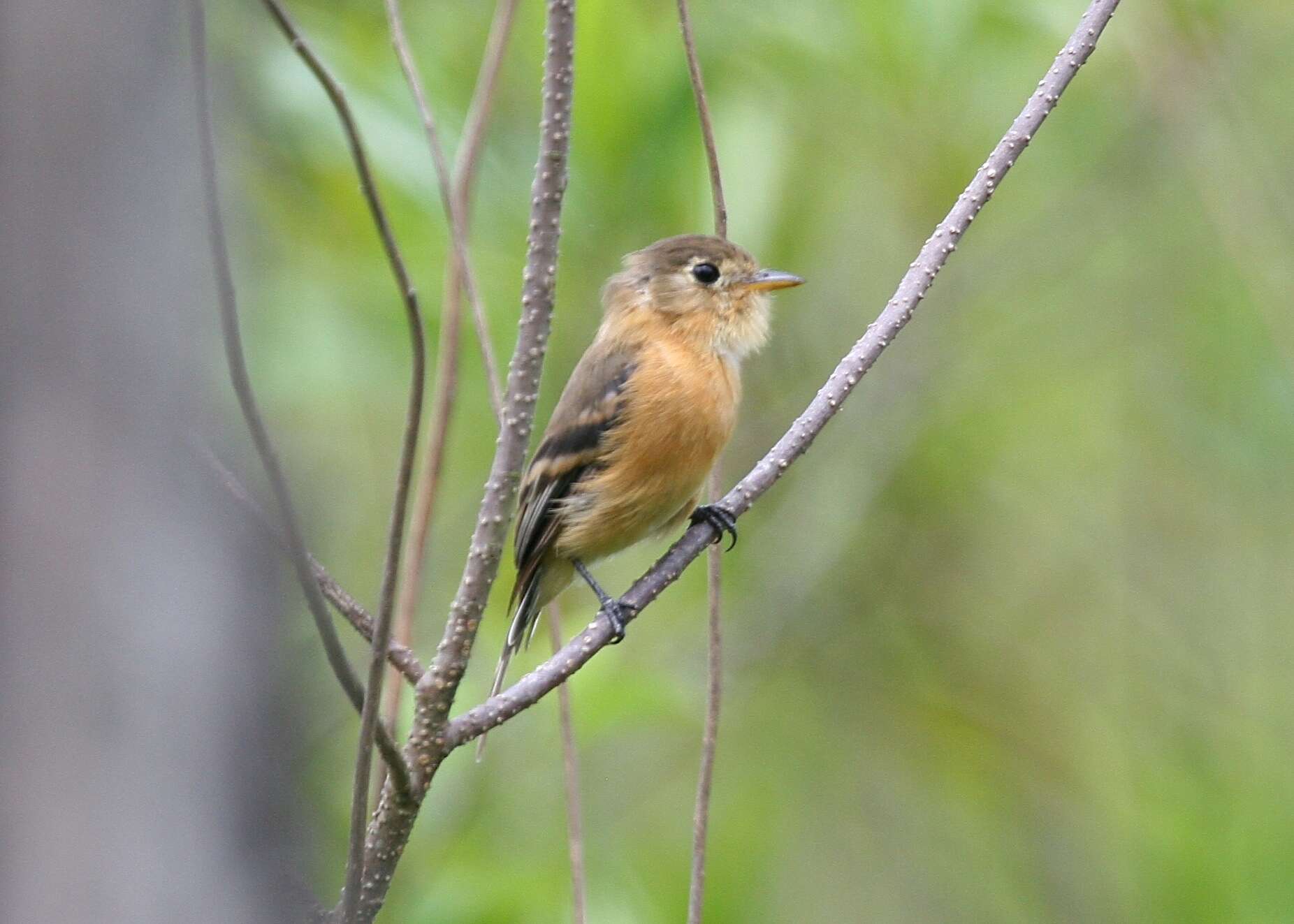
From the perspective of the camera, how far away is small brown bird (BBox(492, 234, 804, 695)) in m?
4.68

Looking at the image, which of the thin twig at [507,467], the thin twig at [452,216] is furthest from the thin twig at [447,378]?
the thin twig at [507,467]

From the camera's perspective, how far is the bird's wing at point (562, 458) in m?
4.81

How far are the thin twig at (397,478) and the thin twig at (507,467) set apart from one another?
15cm

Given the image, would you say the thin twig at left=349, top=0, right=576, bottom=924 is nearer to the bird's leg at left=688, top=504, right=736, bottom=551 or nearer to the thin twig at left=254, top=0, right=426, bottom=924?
the thin twig at left=254, top=0, right=426, bottom=924

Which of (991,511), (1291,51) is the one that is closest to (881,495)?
(991,511)

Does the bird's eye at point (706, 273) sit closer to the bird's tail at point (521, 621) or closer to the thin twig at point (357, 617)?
the bird's tail at point (521, 621)

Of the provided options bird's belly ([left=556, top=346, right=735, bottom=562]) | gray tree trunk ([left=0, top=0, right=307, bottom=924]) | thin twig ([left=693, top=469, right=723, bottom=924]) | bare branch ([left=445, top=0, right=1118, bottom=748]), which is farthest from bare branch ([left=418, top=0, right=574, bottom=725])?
bird's belly ([left=556, top=346, right=735, bottom=562])

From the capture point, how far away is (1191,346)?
6465mm

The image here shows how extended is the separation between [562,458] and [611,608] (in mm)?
1666

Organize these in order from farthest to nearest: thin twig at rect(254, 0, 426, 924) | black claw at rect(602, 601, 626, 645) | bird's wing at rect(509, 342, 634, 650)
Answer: bird's wing at rect(509, 342, 634, 650)
black claw at rect(602, 601, 626, 645)
thin twig at rect(254, 0, 426, 924)

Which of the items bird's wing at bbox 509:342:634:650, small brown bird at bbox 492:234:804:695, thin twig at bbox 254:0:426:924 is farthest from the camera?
bird's wing at bbox 509:342:634:650

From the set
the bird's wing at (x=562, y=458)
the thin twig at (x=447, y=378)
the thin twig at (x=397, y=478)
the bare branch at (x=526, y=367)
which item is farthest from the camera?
the bird's wing at (x=562, y=458)

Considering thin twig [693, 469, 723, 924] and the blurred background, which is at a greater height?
the blurred background

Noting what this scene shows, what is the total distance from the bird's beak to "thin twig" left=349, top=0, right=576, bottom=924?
261 cm
